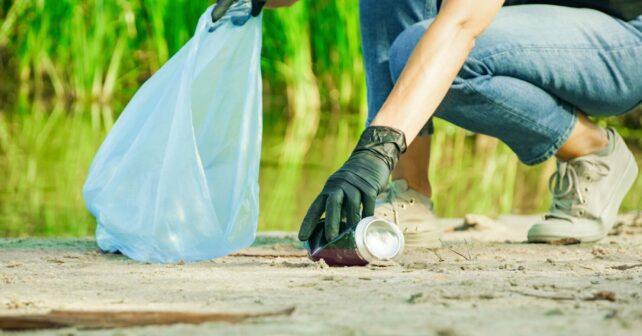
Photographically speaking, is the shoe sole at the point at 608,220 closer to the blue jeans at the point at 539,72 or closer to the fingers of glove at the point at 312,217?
the blue jeans at the point at 539,72

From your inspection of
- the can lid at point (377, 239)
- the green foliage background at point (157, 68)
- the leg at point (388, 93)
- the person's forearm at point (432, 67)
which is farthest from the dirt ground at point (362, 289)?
the green foliage background at point (157, 68)

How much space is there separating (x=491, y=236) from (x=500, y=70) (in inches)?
21.6

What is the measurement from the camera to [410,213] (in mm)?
2287

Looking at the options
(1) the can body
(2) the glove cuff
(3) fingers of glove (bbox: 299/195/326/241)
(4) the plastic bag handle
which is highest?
(4) the plastic bag handle

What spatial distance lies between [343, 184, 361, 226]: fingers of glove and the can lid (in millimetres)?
21

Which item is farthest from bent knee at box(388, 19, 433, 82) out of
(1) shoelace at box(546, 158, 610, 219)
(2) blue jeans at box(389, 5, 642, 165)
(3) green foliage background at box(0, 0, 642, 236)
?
(3) green foliage background at box(0, 0, 642, 236)

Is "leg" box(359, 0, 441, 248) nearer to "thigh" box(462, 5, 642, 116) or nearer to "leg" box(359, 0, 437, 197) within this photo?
"leg" box(359, 0, 437, 197)

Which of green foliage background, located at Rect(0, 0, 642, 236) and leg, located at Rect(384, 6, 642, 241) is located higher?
leg, located at Rect(384, 6, 642, 241)

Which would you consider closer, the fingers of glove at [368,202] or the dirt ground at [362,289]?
the dirt ground at [362,289]

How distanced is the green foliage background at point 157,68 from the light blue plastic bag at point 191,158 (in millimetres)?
1061

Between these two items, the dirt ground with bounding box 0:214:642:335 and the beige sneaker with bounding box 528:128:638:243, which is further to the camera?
the beige sneaker with bounding box 528:128:638:243

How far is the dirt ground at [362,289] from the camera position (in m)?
1.27

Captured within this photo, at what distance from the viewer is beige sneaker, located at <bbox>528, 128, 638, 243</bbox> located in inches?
91.3

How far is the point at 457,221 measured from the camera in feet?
9.50
